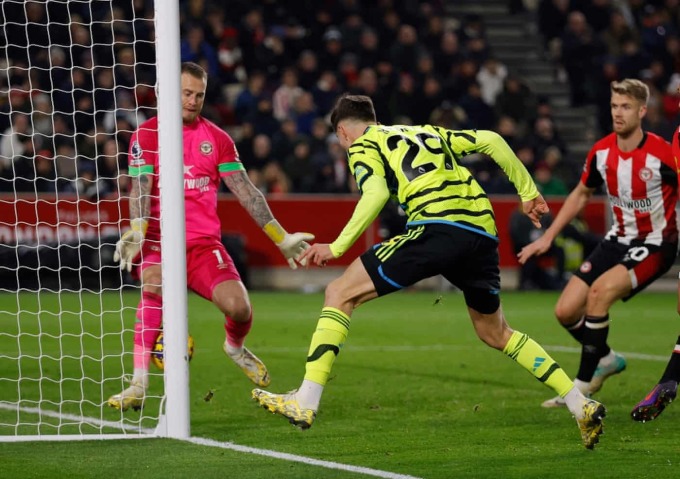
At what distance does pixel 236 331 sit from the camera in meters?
8.42

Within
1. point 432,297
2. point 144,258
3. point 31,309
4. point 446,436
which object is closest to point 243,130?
point 432,297

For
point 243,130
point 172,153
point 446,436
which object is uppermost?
point 172,153

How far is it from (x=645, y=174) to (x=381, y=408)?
95.0 inches

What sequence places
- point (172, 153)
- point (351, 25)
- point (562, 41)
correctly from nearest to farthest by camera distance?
1. point (172, 153)
2. point (351, 25)
3. point (562, 41)

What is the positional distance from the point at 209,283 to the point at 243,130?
38.7 ft

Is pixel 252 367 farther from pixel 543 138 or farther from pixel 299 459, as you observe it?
pixel 543 138

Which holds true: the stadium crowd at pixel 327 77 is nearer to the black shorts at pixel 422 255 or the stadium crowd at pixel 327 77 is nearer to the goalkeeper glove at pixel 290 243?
the goalkeeper glove at pixel 290 243

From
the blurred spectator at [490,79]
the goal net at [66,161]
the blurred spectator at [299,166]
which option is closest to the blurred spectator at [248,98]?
the blurred spectator at [299,166]

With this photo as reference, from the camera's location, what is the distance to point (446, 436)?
7176 mm

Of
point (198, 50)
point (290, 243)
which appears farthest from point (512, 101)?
point (290, 243)

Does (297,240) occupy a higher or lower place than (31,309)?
higher

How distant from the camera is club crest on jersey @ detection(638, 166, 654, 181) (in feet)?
28.0

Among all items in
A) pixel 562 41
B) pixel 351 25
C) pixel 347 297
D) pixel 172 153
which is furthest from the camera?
pixel 562 41

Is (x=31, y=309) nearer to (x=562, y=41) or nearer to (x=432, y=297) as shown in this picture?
(x=432, y=297)
